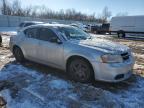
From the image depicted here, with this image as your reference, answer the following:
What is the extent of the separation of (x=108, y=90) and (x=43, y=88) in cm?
164

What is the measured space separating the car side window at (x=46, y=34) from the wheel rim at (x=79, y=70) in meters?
1.19

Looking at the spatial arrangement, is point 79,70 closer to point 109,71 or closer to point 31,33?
point 109,71

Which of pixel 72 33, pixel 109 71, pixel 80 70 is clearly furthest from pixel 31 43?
pixel 109 71

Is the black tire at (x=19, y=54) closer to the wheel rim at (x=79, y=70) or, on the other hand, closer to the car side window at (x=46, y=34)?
the car side window at (x=46, y=34)

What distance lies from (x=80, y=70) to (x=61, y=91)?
872mm

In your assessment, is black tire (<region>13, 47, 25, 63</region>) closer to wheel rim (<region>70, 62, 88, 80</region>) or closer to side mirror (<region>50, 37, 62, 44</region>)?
side mirror (<region>50, 37, 62, 44</region>)

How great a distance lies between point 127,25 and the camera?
27.8m

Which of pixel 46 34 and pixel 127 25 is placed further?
pixel 127 25

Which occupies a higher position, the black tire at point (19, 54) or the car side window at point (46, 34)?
the car side window at point (46, 34)

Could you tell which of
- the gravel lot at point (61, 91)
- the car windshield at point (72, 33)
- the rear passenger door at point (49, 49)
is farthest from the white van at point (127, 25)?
the rear passenger door at point (49, 49)

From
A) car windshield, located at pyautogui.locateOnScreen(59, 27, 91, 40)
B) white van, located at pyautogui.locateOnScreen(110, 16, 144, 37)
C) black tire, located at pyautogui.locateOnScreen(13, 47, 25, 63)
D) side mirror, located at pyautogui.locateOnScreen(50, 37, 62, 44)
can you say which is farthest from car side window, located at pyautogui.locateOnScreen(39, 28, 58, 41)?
white van, located at pyautogui.locateOnScreen(110, 16, 144, 37)

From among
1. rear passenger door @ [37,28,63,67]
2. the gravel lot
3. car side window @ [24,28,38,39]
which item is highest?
car side window @ [24,28,38,39]

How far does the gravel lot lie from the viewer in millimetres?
4582

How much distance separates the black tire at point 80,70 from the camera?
219 inches
